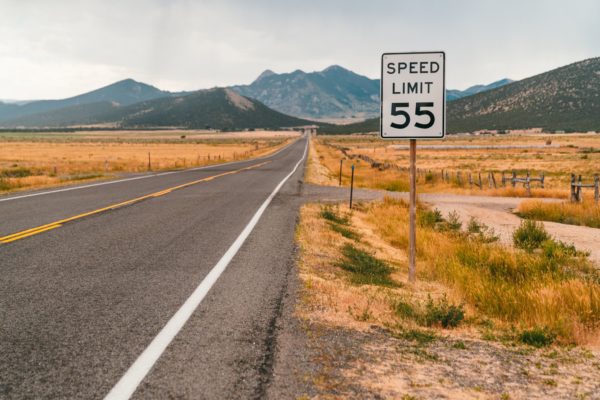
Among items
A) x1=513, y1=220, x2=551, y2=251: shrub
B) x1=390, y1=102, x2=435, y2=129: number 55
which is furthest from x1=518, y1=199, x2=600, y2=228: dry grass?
x1=390, y1=102, x2=435, y2=129: number 55

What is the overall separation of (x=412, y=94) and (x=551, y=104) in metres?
191

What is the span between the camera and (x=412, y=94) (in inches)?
253

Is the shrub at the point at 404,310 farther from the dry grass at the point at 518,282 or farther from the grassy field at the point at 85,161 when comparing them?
the grassy field at the point at 85,161

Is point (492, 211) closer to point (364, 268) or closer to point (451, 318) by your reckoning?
point (364, 268)

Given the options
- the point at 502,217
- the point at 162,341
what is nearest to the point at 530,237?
the point at 502,217

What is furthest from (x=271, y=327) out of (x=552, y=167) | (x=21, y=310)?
(x=552, y=167)

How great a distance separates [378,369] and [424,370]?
348 millimetres

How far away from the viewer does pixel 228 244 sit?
8.48 m

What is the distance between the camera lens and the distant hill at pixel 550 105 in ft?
539

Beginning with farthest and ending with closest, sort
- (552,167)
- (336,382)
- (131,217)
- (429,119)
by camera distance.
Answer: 1. (552,167)
2. (131,217)
3. (429,119)
4. (336,382)

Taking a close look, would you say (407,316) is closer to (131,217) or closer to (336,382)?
(336,382)

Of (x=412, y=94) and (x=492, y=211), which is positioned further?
(x=492, y=211)

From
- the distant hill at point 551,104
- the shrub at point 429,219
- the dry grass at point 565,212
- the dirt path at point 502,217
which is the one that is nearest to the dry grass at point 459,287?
the dirt path at point 502,217

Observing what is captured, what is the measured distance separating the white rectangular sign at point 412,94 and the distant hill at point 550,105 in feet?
559
